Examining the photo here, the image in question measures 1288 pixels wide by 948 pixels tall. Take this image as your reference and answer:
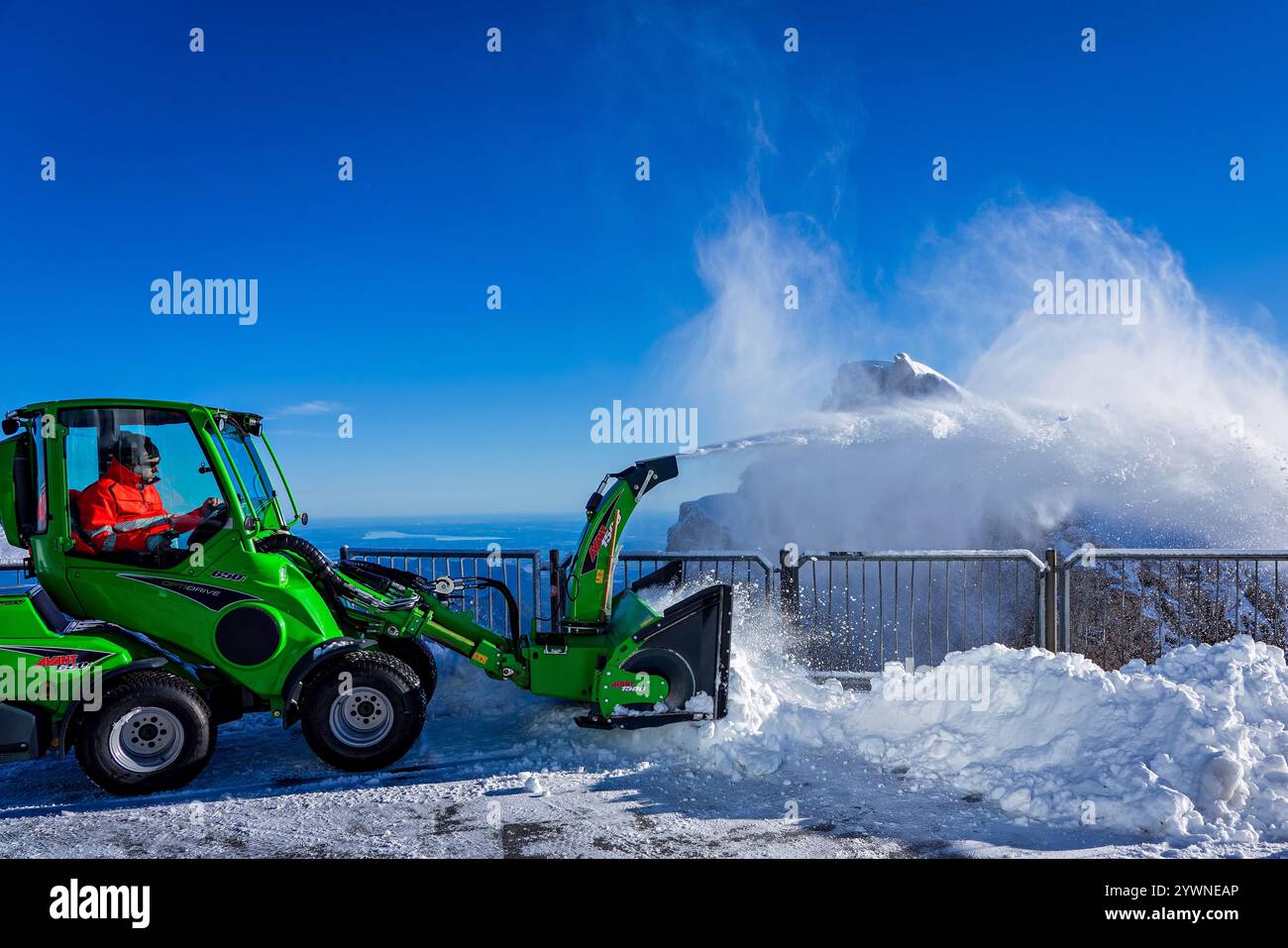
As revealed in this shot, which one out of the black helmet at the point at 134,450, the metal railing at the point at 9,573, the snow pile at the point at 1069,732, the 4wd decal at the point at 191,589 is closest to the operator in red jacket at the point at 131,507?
the black helmet at the point at 134,450

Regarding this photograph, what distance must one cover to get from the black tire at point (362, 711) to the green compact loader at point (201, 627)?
0.01 metres

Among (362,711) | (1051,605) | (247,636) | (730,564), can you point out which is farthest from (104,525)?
(1051,605)

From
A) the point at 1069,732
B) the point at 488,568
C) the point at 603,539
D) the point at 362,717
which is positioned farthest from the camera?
the point at 488,568

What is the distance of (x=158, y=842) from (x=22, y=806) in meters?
1.39

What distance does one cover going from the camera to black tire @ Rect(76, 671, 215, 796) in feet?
17.1

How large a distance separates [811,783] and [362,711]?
3.20 m

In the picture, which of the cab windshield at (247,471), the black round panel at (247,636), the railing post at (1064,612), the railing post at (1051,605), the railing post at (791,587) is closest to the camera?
the black round panel at (247,636)

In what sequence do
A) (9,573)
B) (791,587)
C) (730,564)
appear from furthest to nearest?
(9,573)
(730,564)
(791,587)

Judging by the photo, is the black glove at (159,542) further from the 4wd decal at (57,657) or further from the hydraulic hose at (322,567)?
the 4wd decal at (57,657)

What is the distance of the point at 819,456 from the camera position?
3653 cm

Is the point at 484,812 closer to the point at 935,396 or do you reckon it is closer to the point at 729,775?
the point at 729,775

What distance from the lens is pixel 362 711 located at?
579 cm

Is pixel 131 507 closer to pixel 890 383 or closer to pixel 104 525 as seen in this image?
pixel 104 525

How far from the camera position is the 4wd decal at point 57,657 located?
5215 mm
